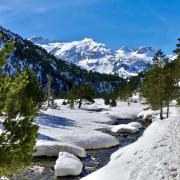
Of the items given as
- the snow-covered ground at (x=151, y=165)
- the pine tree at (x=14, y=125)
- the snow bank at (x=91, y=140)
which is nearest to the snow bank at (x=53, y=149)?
the snow bank at (x=91, y=140)

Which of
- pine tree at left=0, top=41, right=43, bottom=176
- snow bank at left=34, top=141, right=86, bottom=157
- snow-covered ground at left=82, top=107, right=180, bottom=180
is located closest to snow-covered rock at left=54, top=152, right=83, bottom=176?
snow-covered ground at left=82, top=107, right=180, bottom=180

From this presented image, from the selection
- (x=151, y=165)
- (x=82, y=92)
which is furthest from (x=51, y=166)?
(x=82, y=92)

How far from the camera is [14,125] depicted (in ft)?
48.9

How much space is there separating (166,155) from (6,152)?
13904 millimetres

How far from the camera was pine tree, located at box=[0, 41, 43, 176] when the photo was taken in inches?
556

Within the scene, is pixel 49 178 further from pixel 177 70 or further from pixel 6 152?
pixel 177 70

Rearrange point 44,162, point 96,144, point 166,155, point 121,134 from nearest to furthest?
point 166,155 < point 44,162 < point 96,144 < point 121,134

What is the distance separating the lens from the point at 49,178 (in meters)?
31.0

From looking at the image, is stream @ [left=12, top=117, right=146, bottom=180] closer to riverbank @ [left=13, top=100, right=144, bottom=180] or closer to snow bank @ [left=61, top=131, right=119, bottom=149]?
riverbank @ [left=13, top=100, right=144, bottom=180]

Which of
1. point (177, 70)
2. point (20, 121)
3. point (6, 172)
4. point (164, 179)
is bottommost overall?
point (164, 179)

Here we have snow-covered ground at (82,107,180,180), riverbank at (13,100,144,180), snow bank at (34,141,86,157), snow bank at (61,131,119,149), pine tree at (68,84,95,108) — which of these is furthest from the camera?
pine tree at (68,84,95,108)

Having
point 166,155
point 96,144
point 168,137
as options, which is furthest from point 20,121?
point 96,144

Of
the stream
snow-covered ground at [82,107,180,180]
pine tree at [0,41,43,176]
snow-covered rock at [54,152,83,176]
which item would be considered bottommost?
the stream

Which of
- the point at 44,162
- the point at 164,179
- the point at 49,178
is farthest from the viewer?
the point at 44,162
